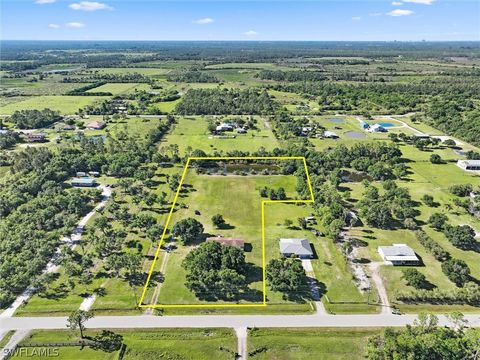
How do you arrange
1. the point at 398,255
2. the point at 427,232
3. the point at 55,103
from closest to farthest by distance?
1. the point at 398,255
2. the point at 427,232
3. the point at 55,103

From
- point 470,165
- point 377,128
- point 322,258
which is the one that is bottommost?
point 322,258

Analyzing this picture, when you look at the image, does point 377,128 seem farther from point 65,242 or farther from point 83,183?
point 65,242

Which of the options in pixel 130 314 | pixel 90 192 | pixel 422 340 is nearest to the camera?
pixel 422 340

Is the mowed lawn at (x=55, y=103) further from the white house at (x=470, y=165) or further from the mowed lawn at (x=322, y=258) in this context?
the white house at (x=470, y=165)

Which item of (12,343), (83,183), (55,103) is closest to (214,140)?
(83,183)

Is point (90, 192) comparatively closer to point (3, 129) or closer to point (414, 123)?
point (3, 129)

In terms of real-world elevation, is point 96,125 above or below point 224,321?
above

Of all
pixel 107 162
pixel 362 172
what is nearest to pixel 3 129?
pixel 107 162
